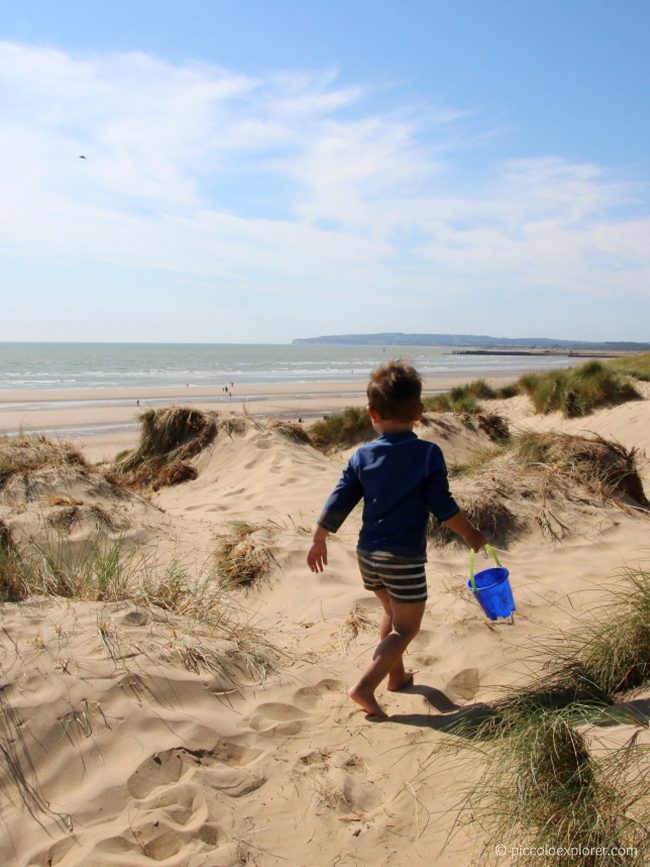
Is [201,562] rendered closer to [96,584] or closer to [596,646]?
[96,584]

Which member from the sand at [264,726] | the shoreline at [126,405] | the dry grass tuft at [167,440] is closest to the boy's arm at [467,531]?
the sand at [264,726]

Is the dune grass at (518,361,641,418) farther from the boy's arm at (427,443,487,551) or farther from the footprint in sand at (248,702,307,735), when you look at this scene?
the footprint in sand at (248,702,307,735)

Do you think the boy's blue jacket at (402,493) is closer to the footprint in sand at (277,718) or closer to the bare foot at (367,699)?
the bare foot at (367,699)

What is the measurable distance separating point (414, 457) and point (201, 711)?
1415mm

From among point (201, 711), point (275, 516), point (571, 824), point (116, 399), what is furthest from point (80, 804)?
point (116, 399)

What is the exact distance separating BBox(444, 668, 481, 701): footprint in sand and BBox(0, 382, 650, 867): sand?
1 cm

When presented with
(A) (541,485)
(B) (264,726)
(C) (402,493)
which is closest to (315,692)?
(B) (264,726)

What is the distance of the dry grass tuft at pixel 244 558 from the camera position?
16.2 ft

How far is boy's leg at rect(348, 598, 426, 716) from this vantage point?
3.06 metres

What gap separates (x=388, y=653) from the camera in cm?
309

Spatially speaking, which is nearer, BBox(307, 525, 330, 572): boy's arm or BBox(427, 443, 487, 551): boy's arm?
BBox(427, 443, 487, 551): boy's arm

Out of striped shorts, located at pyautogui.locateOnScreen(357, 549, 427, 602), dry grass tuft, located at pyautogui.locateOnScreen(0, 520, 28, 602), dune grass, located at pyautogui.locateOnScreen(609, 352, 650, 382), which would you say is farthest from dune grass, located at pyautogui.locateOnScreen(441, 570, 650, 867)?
dune grass, located at pyautogui.locateOnScreen(609, 352, 650, 382)

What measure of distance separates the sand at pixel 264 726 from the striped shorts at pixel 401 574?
533mm

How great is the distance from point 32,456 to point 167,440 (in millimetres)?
2882
